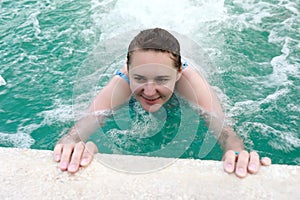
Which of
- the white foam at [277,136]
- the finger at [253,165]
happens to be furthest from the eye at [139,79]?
the white foam at [277,136]

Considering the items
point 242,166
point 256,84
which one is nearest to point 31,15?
point 256,84

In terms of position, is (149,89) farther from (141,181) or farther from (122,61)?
(122,61)

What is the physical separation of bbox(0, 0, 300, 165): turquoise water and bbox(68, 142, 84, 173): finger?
2.23 ft

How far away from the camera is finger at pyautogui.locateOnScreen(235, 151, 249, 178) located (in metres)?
2.08

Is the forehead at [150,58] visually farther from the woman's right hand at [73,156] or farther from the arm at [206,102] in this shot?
the woman's right hand at [73,156]

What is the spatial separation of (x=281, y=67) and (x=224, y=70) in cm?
70

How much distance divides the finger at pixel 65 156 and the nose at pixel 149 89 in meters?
0.80

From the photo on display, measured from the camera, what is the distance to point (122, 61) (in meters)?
4.80

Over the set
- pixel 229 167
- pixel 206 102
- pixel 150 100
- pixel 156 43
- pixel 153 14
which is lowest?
pixel 153 14

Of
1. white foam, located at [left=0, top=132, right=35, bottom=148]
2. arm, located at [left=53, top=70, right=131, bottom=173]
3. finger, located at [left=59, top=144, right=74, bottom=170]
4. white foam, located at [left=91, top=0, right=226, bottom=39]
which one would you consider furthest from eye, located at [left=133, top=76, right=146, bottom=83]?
white foam, located at [left=91, top=0, right=226, bottom=39]

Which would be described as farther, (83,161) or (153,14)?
(153,14)

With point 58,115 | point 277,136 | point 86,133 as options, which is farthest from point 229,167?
point 58,115

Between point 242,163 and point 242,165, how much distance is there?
15mm

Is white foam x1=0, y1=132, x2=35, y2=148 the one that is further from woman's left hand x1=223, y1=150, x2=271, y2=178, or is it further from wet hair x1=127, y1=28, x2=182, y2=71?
woman's left hand x1=223, y1=150, x2=271, y2=178
